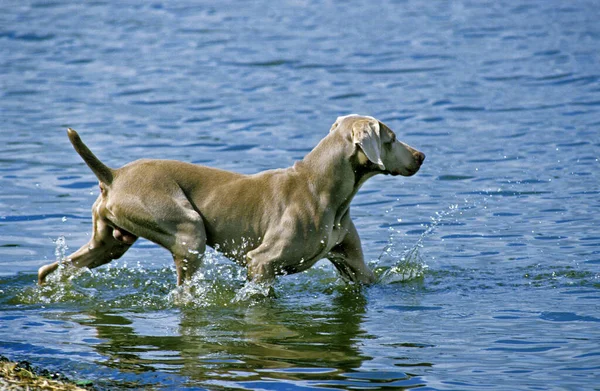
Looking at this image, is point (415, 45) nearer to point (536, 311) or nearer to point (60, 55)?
point (60, 55)

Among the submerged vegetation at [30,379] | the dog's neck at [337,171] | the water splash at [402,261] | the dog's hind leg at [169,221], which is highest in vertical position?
the dog's neck at [337,171]

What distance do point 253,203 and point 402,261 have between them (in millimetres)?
1675

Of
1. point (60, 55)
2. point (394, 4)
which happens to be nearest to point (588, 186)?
point (60, 55)

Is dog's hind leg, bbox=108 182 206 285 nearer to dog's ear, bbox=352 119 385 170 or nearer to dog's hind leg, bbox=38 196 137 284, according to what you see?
dog's hind leg, bbox=38 196 137 284

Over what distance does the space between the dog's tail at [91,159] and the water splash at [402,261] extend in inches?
93.1

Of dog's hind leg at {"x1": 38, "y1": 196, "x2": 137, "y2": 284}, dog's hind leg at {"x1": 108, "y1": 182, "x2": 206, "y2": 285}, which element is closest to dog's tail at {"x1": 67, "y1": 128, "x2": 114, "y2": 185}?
dog's hind leg at {"x1": 108, "y1": 182, "x2": 206, "y2": 285}

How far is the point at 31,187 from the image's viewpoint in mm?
11555

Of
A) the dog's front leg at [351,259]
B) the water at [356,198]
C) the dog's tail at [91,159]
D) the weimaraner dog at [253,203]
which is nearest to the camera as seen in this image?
the water at [356,198]

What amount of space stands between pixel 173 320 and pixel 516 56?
12.5 metres

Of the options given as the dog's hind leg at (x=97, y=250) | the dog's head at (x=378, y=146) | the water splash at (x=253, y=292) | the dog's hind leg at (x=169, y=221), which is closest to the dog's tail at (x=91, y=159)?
the dog's hind leg at (x=169, y=221)

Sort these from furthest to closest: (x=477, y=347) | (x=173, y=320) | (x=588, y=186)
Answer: (x=588, y=186) < (x=173, y=320) < (x=477, y=347)

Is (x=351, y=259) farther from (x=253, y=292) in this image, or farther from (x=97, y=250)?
(x=97, y=250)

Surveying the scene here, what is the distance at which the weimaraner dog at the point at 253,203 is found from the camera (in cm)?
751

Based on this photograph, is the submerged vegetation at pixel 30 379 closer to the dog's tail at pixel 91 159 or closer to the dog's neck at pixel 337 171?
the dog's tail at pixel 91 159
